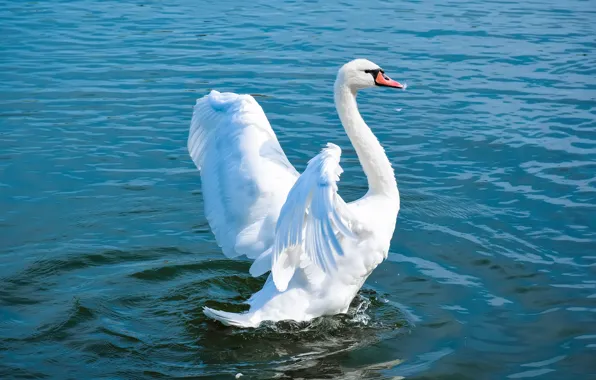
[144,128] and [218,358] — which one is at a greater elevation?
[144,128]

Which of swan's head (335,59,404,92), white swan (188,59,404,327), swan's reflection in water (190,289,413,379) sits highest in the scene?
swan's head (335,59,404,92)

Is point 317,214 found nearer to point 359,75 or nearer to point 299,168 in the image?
point 359,75

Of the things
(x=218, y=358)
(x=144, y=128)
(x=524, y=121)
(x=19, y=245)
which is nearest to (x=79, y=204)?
(x=19, y=245)

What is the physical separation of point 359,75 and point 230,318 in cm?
247

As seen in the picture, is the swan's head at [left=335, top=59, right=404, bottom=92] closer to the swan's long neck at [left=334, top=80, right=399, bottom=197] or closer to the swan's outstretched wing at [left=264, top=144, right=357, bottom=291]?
the swan's long neck at [left=334, top=80, right=399, bottom=197]

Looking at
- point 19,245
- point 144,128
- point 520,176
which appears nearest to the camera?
point 19,245

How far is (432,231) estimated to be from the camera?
9281 mm

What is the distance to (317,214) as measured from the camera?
6.15m

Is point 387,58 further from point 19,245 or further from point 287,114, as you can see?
point 19,245

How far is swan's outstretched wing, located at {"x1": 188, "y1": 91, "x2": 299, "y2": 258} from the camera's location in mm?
7672

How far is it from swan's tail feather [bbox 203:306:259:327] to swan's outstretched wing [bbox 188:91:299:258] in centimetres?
71

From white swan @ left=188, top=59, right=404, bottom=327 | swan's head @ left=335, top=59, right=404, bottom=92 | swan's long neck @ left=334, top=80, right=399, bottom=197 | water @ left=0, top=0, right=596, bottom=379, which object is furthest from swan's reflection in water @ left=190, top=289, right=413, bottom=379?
swan's head @ left=335, top=59, right=404, bottom=92

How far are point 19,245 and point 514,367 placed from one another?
482 centimetres

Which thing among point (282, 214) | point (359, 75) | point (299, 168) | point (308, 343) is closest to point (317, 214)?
point (282, 214)
